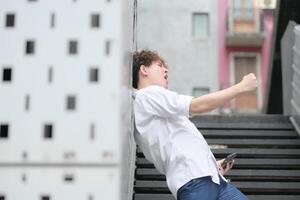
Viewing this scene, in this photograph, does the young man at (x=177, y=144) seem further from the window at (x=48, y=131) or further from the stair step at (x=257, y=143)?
the stair step at (x=257, y=143)

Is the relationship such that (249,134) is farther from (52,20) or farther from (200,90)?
(200,90)

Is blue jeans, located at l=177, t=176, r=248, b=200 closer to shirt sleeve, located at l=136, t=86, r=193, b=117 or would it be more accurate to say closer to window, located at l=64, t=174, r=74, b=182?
shirt sleeve, located at l=136, t=86, r=193, b=117

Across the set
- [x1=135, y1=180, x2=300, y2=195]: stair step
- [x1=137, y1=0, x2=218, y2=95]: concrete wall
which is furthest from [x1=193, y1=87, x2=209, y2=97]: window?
[x1=135, y1=180, x2=300, y2=195]: stair step

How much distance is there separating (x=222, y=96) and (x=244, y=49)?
23.0 m

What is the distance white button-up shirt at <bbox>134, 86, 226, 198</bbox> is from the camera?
8.85ft

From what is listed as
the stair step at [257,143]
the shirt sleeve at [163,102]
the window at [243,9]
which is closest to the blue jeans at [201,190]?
the shirt sleeve at [163,102]

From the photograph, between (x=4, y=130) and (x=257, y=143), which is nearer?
(x=4, y=130)

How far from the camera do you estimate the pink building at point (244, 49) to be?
80.9 ft

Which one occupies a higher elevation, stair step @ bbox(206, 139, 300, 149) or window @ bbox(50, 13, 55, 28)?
window @ bbox(50, 13, 55, 28)

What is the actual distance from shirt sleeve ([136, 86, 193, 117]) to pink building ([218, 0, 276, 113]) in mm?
21544

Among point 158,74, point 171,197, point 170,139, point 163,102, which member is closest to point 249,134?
point 171,197

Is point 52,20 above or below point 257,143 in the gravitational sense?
above

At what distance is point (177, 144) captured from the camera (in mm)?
2760

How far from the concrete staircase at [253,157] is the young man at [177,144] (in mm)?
1865
